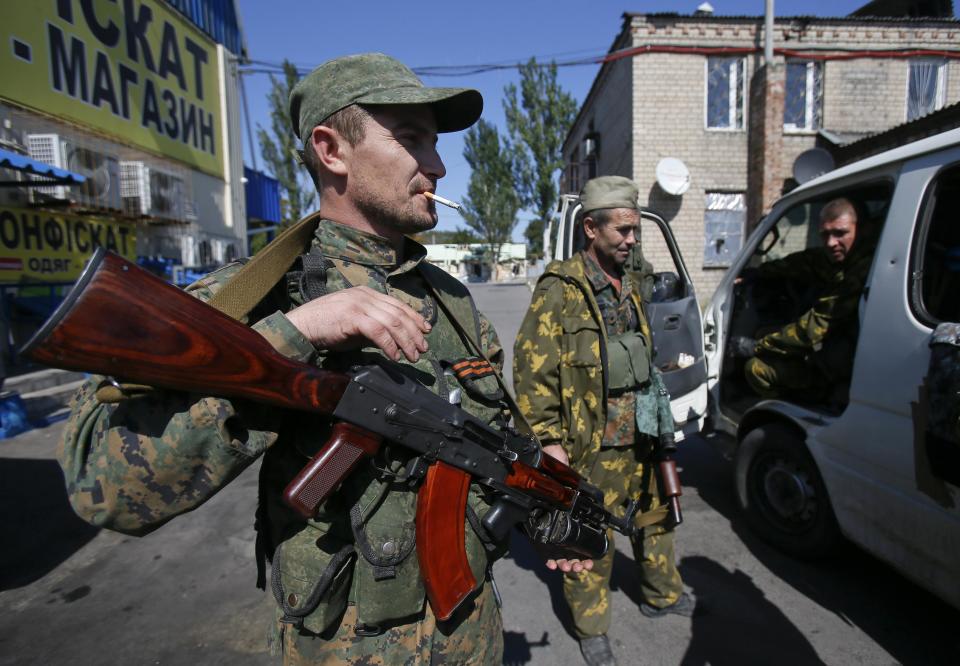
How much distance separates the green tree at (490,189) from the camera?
31.8 metres

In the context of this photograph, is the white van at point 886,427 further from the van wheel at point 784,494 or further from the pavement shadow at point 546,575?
the pavement shadow at point 546,575

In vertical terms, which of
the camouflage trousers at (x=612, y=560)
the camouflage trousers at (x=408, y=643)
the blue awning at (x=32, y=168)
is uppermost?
the blue awning at (x=32, y=168)

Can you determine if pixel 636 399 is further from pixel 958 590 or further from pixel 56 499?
pixel 56 499

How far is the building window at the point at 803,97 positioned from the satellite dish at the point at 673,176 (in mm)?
2857

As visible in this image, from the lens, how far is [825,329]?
2789 millimetres

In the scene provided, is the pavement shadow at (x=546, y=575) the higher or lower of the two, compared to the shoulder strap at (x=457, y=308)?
lower

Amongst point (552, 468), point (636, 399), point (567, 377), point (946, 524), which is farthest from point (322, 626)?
point (946, 524)

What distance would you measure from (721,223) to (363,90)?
1302 cm

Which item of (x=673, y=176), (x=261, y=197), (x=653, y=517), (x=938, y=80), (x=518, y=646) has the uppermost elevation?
(x=938, y=80)

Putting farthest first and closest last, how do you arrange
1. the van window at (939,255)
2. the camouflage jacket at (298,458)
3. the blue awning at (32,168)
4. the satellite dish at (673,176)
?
the satellite dish at (673,176) → the blue awning at (32,168) → the van window at (939,255) → the camouflage jacket at (298,458)

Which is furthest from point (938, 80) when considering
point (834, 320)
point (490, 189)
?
point (490, 189)

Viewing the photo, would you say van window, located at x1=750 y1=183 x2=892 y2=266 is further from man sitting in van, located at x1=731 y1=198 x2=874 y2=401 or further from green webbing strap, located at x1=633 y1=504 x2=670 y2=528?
green webbing strap, located at x1=633 y1=504 x2=670 y2=528

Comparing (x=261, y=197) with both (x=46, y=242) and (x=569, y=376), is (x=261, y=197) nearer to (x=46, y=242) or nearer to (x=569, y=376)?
(x=46, y=242)

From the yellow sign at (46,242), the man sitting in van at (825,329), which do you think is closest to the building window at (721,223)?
the man sitting in van at (825,329)
